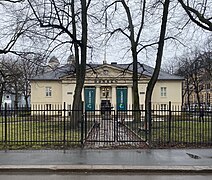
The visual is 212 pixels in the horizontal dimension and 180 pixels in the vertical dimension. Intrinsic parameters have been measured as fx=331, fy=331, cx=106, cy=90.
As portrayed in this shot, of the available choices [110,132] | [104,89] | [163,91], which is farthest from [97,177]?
[163,91]

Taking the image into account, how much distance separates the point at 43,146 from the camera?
14062 mm

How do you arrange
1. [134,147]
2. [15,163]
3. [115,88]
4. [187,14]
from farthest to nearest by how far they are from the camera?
[115,88] < [187,14] < [134,147] < [15,163]

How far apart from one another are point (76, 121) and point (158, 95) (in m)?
38.2

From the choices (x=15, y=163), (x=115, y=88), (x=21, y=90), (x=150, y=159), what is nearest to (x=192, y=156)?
(x=150, y=159)

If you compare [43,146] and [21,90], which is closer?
[43,146]

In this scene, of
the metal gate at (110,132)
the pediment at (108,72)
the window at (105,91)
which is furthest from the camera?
the window at (105,91)

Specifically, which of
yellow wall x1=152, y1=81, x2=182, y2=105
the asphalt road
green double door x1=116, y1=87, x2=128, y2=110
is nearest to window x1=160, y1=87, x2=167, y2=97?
yellow wall x1=152, y1=81, x2=182, y2=105

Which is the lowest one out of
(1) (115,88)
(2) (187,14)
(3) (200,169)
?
(3) (200,169)

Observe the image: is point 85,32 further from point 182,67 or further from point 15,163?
point 182,67

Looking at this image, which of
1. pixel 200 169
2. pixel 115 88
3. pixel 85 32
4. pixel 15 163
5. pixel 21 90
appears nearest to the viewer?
pixel 200 169

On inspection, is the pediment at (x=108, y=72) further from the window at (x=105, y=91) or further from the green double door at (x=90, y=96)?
the window at (x=105, y=91)

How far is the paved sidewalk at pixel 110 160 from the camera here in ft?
32.4

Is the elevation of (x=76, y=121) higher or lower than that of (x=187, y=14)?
lower

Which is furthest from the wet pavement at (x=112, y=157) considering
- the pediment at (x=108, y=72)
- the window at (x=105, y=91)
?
the window at (x=105, y=91)
